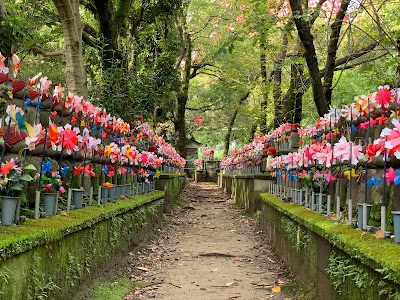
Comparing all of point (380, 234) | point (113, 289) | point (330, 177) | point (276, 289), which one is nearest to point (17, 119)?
point (113, 289)

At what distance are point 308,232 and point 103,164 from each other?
274 cm

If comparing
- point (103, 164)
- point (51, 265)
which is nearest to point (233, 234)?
point (103, 164)

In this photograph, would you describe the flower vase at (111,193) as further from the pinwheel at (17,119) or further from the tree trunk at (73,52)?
the pinwheel at (17,119)

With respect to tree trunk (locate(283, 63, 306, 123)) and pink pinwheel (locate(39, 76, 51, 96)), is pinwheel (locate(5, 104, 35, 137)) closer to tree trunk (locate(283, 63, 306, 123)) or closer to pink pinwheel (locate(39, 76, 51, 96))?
pink pinwheel (locate(39, 76, 51, 96))

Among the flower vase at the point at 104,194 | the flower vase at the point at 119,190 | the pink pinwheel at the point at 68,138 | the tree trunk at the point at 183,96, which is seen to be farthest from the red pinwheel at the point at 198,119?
the pink pinwheel at the point at 68,138

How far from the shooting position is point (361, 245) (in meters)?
2.80

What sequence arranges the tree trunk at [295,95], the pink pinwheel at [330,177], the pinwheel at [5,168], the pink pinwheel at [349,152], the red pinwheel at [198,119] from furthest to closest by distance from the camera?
the red pinwheel at [198,119]
the tree trunk at [295,95]
the pink pinwheel at [330,177]
the pink pinwheel at [349,152]
the pinwheel at [5,168]

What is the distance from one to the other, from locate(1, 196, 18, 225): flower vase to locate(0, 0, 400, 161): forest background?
5.30 feet

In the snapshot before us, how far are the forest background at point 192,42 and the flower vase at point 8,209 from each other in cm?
162

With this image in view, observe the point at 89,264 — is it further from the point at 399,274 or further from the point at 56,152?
the point at 399,274

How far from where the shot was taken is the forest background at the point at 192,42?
723cm

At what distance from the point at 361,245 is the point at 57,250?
2.01 meters

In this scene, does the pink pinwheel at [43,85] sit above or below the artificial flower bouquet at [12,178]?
above

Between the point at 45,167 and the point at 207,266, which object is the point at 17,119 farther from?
the point at 207,266
